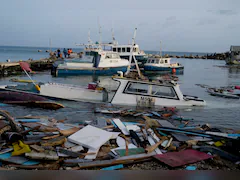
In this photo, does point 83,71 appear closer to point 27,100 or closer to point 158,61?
point 158,61

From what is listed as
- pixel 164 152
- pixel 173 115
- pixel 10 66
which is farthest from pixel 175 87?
pixel 10 66

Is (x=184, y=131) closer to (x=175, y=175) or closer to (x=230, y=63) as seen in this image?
(x=175, y=175)

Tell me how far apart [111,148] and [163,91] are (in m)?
6.42

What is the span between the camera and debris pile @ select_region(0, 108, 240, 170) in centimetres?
495

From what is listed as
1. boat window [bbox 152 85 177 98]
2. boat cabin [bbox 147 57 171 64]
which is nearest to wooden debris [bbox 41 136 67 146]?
boat window [bbox 152 85 177 98]

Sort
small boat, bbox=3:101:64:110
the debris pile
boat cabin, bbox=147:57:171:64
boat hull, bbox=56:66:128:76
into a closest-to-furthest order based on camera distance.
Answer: the debris pile
small boat, bbox=3:101:64:110
boat hull, bbox=56:66:128:76
boat cabin, bbox=147:57:171:64

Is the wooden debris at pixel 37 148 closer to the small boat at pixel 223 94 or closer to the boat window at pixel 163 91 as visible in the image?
the boat window at pixel 163 91

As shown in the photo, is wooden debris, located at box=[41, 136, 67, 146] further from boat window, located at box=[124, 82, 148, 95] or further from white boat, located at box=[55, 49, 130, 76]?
white boat, located at box=[55, 49, 130, 76]

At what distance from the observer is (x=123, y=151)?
222 inches

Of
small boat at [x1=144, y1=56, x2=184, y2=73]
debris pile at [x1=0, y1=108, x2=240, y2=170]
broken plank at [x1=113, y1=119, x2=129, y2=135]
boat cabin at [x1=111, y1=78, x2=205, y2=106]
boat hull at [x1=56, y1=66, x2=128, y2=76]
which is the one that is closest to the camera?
debris pile at [x1=0, y1=108, x2=240, y2=170]

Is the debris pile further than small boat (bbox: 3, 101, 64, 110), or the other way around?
small boat (bbox: 3, 101, 64, 110)

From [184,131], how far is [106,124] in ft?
8.85

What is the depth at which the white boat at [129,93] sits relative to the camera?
1127 centimetres

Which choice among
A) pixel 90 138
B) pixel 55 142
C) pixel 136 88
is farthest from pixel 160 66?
pixel 55 142
